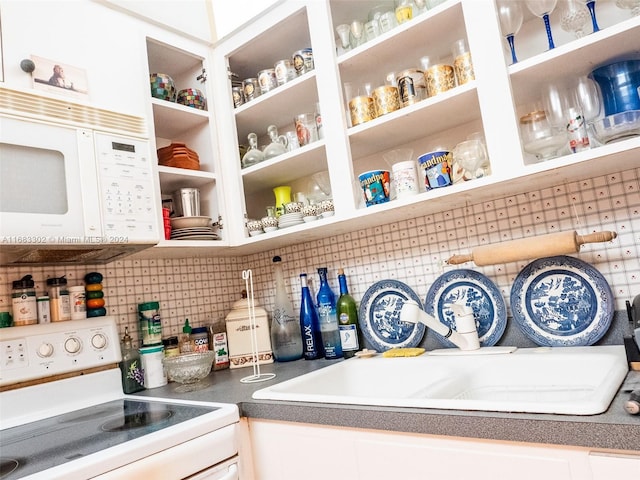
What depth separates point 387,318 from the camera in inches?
62.9

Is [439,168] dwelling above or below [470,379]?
above

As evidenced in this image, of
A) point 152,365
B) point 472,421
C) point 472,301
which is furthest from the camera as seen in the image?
point 152,365

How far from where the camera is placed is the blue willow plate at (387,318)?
155 cm

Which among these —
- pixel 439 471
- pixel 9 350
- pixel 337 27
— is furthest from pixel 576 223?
pixel 9 350

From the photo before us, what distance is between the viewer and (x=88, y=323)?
56.3 inches

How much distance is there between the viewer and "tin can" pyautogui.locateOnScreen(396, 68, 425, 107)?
133 centimetres

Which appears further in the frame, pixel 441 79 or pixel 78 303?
pixel 78 303

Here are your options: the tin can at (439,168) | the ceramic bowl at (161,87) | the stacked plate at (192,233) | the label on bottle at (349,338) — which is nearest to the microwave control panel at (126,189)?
the stacked plate at (192,233)

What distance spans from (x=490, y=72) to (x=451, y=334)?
2.42ft

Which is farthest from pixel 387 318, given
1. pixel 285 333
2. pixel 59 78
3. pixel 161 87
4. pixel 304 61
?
pixel 59 78

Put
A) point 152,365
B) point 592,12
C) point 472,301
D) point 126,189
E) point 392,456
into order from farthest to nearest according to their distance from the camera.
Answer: point 152,365, point 472,301, point 126,189, point 592,12, point 392,456

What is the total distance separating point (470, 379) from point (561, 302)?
0.34m

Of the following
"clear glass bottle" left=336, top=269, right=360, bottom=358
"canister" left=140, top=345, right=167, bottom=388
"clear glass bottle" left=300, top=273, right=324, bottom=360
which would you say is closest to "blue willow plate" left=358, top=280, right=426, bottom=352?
"clear glass bottle" left=336, top=269, right=360, bottom=358

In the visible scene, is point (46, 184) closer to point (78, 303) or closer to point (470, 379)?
point (78, 303)
